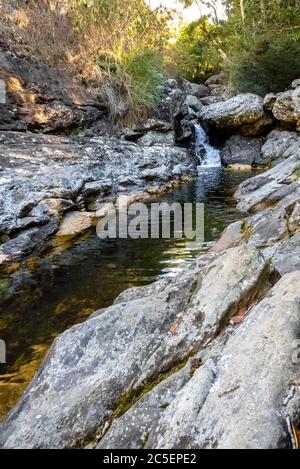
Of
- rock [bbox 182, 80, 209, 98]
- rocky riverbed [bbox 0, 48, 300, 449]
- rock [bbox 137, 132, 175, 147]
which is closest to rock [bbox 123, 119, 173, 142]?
rock [bbox 137, 132, 175, 147]

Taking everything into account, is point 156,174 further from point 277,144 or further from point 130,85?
point 277,144

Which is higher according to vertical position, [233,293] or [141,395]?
[233,293]

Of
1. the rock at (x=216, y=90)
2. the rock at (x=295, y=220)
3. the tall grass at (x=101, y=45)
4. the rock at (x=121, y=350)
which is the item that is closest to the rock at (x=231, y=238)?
the rock at (x=295, y=220)

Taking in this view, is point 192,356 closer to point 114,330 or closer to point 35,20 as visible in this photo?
point 114,330

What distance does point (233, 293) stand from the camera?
243 cm

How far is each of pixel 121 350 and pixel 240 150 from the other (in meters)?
12.9

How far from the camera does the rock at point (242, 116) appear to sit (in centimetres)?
1405

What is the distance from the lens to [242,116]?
46.3 ft

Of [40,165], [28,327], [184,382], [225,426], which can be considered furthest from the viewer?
[40,165]

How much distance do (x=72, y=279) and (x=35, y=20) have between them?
989cm

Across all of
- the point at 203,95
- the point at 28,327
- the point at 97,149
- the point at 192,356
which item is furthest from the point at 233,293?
the point at 203,95

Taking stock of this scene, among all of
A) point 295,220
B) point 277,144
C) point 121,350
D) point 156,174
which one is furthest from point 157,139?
point 121,350

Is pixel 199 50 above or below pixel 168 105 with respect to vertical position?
above

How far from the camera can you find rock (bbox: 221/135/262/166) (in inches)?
542
